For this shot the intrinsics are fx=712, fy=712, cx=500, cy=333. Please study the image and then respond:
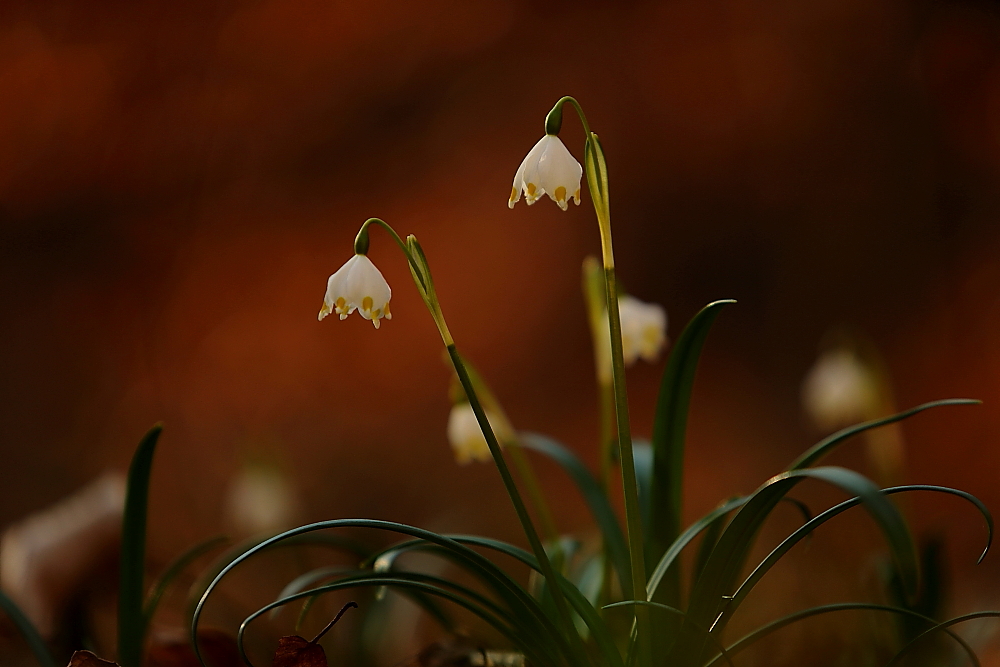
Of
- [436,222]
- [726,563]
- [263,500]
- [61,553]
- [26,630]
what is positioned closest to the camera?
[726,563]

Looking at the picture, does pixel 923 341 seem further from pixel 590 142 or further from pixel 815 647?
pixel 590 142

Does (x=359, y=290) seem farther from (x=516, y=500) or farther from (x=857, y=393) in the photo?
(x=857, y=393)

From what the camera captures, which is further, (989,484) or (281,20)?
(281,20)

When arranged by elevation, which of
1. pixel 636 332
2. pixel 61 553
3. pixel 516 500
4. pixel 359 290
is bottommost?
pixel 61 553

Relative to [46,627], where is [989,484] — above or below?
below

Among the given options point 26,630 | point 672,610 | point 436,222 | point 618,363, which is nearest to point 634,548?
point 672,610

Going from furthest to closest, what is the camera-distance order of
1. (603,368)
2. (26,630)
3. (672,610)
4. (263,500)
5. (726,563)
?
(263,500) → (603,368) → (26,630) → (726,563) → (672,610)

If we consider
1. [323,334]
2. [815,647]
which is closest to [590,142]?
[815,647]
